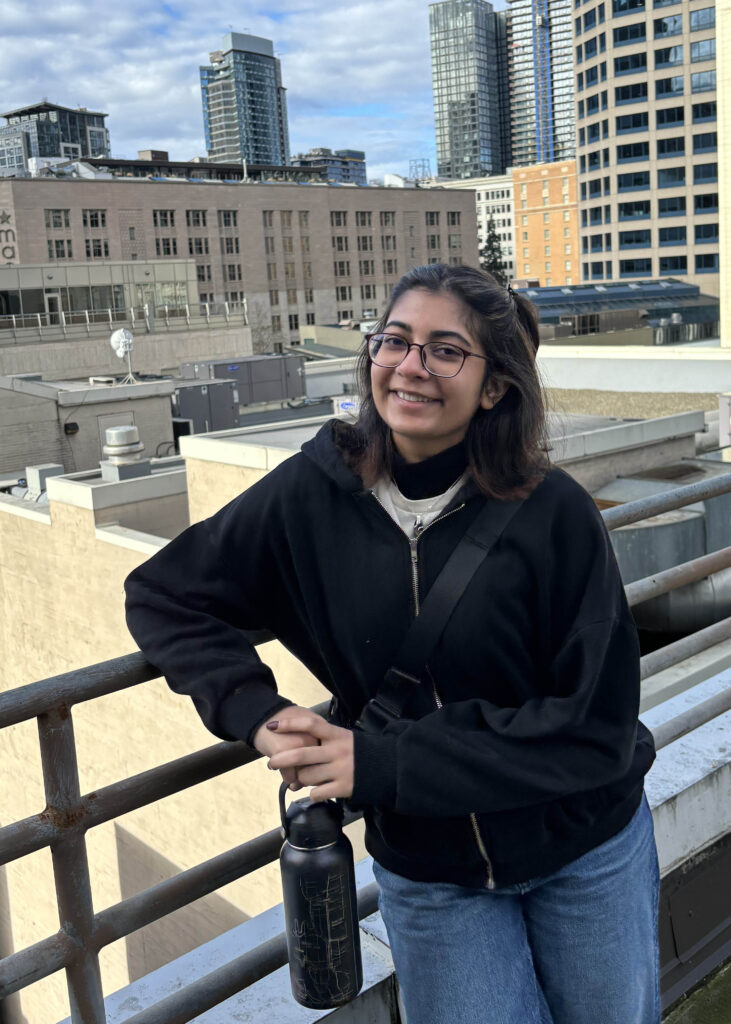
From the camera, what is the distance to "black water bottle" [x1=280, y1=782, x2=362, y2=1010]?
2.00 m

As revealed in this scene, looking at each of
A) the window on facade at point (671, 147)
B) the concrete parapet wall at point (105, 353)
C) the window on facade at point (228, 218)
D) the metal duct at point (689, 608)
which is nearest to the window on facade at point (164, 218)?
the window on facade at point (228, 218)

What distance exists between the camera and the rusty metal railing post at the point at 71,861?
211cm

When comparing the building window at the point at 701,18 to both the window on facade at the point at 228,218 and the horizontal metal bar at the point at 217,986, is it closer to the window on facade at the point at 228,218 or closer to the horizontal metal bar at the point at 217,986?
the window on facade at the point at 228,218

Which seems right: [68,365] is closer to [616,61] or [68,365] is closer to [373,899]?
[373,899]

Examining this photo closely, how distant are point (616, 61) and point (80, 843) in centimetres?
12219

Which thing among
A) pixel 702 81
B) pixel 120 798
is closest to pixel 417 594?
pixel 120 798

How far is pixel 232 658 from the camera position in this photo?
2.13 metres

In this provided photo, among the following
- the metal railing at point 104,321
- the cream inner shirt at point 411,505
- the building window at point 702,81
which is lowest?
the cream inner shirt at point 411,505

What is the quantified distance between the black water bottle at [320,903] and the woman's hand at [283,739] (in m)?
0.07

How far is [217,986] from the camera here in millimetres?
2416

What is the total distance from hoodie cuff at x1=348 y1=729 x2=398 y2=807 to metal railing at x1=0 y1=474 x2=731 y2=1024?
396 mm

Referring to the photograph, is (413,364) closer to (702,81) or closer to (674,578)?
(674,578)

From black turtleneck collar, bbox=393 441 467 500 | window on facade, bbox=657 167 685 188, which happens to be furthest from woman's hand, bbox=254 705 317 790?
window on facade, bbox=657 167 685 188

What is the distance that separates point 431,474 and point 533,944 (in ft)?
3.24
